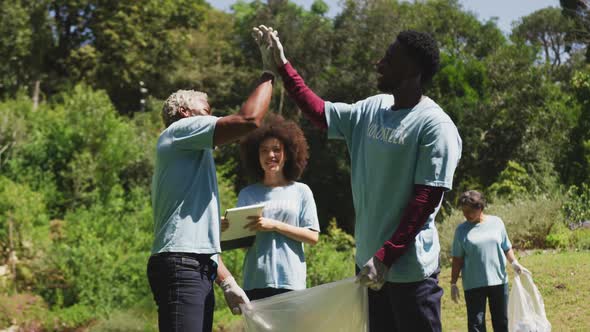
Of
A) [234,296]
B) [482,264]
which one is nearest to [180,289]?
[234,296]

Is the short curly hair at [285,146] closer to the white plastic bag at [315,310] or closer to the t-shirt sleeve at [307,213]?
the t-shirt sleeve at [307,213]

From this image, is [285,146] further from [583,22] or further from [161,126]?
[161,126]

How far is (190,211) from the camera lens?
10.9 ft

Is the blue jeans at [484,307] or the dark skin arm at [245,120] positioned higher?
the dark skin arm at [245,120]

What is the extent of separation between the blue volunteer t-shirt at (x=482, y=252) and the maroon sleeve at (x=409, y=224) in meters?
3.78

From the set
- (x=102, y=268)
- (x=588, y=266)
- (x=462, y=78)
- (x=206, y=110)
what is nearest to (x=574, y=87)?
(x=462, y=78)

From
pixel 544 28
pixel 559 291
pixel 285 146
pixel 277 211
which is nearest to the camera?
pixel 277 211

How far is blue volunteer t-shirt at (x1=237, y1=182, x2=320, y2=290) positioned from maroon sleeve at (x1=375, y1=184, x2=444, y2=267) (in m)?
1.48

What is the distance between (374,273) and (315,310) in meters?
0.56

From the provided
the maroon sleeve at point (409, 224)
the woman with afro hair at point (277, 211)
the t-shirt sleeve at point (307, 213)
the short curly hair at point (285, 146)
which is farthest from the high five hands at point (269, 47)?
the short curly hair at point (285, 146)

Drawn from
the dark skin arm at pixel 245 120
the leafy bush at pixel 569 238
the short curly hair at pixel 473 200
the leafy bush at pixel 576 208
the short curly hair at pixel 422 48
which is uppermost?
the short curly hair at pixel 422 48

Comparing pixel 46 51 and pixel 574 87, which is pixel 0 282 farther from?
pixel 46 51

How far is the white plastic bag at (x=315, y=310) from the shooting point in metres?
3.20

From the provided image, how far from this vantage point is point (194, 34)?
31719 millimetres
